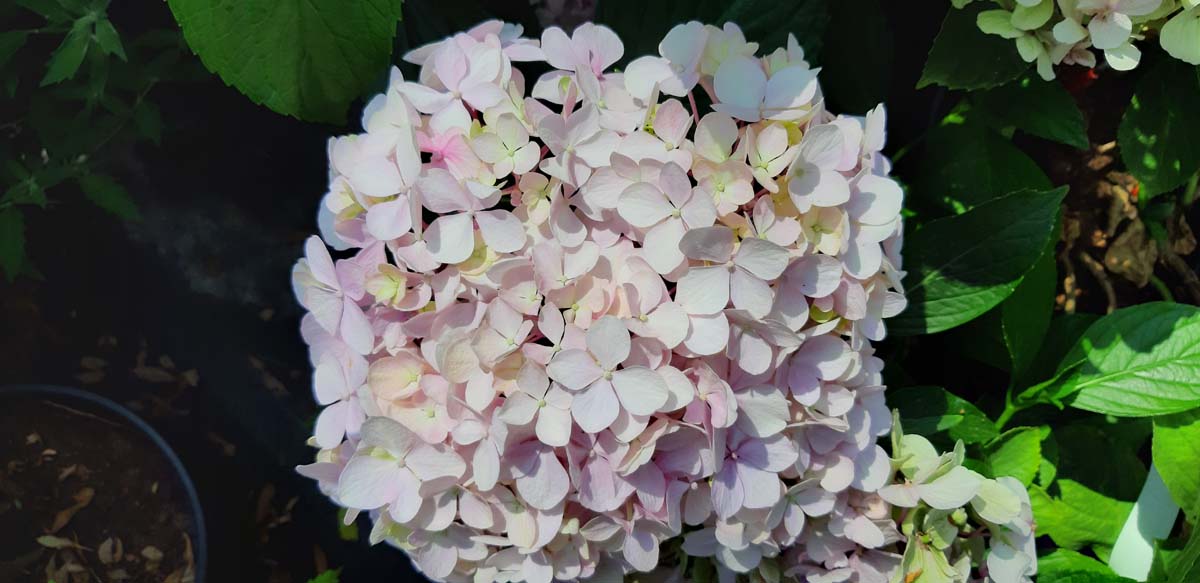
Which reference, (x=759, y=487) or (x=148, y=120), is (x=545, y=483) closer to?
(x=759, y=487)

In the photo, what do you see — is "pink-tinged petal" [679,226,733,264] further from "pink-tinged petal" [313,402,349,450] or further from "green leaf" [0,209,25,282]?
"green leaf" [0,209,25,282]

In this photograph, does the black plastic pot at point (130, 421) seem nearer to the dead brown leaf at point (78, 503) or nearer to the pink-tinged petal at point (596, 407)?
the dead brown leaf at point (78, 503)

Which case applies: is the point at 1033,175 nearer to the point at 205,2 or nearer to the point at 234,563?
the point at 205,2

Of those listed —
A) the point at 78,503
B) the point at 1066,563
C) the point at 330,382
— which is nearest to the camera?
the point at 330,382

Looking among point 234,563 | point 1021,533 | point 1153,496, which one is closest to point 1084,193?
point 1153,496

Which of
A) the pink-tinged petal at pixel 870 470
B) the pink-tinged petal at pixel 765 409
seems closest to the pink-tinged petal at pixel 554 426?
the pink-tinged petal at pixel 765 409

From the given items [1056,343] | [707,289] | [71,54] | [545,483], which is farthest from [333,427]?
[1056,343]
